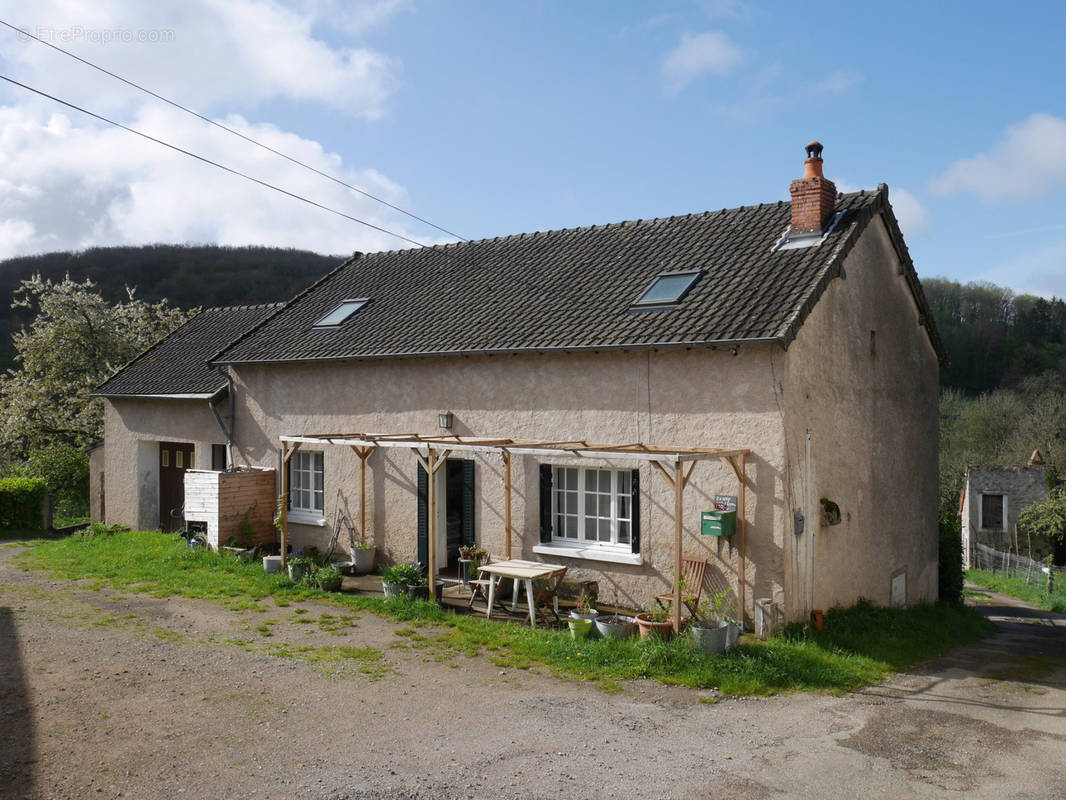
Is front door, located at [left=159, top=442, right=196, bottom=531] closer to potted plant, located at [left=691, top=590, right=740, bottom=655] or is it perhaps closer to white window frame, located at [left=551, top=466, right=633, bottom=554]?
white window frame, located at [left=551, top=466, right=633, bottom=554]

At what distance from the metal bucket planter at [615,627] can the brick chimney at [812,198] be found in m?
6.54

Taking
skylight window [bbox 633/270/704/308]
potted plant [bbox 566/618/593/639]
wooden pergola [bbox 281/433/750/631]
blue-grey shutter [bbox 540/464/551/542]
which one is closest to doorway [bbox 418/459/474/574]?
wooden pergola [bbox 281/433/750/631]

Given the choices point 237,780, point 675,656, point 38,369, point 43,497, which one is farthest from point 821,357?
point 38,369

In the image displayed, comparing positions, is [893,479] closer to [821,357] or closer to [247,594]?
[821,357]

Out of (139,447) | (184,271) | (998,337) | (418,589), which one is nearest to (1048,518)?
(998,337)

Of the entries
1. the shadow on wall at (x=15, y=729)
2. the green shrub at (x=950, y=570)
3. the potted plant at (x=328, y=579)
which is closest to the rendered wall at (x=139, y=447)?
the potted plant at (x=328, y=579)

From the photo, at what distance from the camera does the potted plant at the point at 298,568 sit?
1337cm

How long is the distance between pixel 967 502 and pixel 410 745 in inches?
1400

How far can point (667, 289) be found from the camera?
12.3 metres

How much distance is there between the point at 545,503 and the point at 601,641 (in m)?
2.95

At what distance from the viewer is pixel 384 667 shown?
909cm

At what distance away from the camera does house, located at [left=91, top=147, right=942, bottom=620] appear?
34.4 feet

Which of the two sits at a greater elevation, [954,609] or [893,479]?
[893,479]

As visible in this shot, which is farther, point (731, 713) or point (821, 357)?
point (821, 357)
